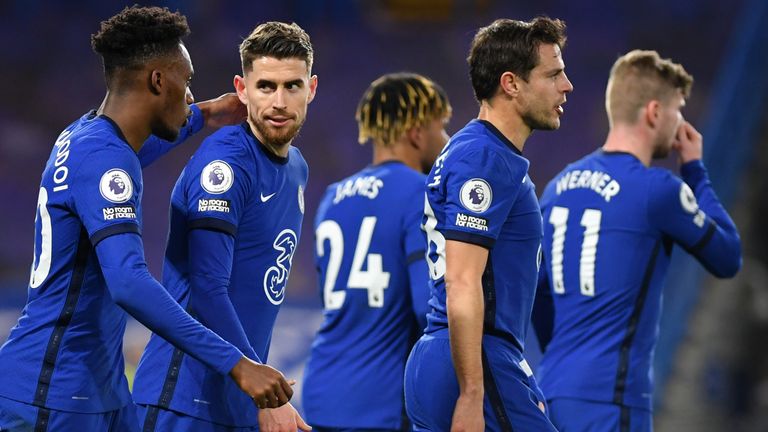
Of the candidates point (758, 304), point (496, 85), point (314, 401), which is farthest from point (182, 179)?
point (758, 304)

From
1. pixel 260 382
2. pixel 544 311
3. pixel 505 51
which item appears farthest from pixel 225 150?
pixel 544 311

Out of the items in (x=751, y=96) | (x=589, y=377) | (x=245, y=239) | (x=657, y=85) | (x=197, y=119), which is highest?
(x=751, y=96)

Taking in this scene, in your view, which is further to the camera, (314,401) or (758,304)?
(758,304)

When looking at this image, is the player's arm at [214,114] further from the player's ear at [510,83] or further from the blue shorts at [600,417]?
the blue shorts at [600,417]

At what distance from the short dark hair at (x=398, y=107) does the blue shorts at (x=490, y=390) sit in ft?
6.52

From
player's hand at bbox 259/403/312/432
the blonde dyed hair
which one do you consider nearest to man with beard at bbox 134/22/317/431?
player's hand at bbox 259/403/312/432

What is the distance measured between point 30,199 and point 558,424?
28.9ft

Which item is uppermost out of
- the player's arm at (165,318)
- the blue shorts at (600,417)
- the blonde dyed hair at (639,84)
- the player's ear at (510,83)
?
the blonde dyed hair at (639,84)

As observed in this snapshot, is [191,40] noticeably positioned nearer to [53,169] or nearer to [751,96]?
[751,96]

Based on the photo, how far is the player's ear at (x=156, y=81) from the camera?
3746 millimetres

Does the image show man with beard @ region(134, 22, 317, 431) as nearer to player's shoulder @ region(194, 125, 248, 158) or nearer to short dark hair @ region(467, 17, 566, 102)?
player's shoulder @ region(194, 125, 248, 158)

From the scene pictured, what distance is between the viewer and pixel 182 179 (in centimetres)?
399

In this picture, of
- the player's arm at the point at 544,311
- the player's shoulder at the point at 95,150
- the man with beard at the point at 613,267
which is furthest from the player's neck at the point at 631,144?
the player's shoulder at the point at 95,150

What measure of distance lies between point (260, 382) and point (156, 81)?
1.12 meters
